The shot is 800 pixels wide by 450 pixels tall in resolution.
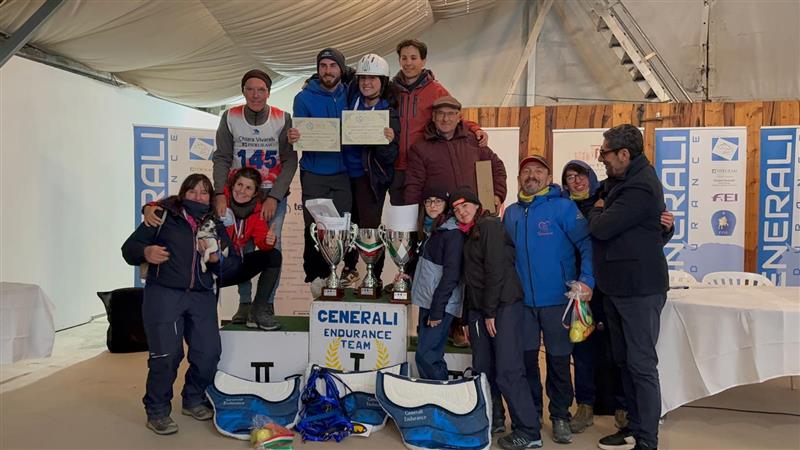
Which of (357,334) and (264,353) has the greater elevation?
(357,334)

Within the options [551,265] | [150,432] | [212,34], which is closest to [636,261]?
[551,265]

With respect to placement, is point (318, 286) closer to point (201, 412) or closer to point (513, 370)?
point (201, 412)

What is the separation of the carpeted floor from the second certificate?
1.51 metres

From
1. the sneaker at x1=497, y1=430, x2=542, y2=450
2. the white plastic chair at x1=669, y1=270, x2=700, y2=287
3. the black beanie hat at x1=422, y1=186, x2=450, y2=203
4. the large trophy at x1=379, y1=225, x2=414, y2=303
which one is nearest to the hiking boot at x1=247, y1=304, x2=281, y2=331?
the large trophy at x1=379, y1=225, x2=414, y2=303

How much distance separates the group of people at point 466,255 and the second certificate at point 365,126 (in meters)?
0.10

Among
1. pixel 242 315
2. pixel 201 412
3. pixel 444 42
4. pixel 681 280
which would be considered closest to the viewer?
pixel 201 412

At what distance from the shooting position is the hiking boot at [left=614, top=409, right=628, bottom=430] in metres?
3.19

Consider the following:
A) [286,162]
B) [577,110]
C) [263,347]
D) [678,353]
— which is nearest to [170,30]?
[286,162]

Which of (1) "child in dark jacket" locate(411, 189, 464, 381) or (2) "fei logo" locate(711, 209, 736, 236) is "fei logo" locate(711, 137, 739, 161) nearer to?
(2) "fei logo" locate(711, 209, 736, 236)

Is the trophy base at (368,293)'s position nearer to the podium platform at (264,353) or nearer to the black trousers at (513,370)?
the podium platform at (264,353)

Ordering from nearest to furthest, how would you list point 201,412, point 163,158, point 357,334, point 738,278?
point 201,412 → point 357,334 → point 738,278 → point 163,158

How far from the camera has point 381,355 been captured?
3.45 meters

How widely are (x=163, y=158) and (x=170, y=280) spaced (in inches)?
116

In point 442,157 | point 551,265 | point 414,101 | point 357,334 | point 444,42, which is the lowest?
point 357,334
